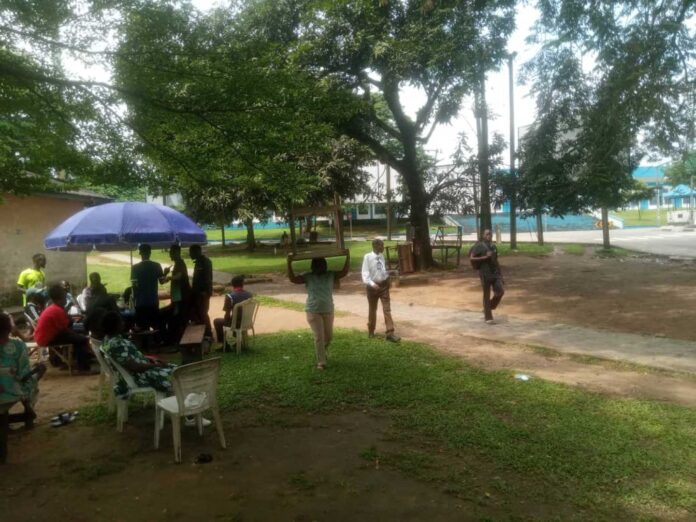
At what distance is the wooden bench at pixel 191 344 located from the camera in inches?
275

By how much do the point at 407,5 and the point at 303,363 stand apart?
474 inches

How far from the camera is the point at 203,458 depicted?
4555 millimetres

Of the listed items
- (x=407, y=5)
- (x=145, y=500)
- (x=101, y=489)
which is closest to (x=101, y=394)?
(x=101, y=489)

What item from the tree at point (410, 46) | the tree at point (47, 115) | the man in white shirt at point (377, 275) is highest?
the tree at point (410, 46)

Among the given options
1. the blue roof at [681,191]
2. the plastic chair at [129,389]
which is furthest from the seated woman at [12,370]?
the blue roof at [681,191]

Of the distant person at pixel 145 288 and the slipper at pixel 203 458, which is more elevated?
the distant person at pixel 145 288

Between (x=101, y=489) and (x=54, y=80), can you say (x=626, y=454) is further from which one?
(x=54, y=80)

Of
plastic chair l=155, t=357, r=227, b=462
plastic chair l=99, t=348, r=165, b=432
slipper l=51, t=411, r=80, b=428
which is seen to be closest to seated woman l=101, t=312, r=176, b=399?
plastic chair l=99, t=348, r=165, b=432

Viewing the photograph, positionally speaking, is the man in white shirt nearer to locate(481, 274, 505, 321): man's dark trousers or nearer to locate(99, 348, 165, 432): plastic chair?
locate(481, 274, 505, 321): man's dark trousers

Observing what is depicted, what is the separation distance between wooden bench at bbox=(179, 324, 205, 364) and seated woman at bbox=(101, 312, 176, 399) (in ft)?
5.78

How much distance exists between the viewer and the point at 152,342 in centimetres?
897

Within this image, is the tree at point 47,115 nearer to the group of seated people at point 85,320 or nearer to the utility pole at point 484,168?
the group of seated people at point 85,320

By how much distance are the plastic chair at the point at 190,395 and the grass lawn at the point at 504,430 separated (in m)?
1.15

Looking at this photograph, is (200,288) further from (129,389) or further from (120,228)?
(129,389)
